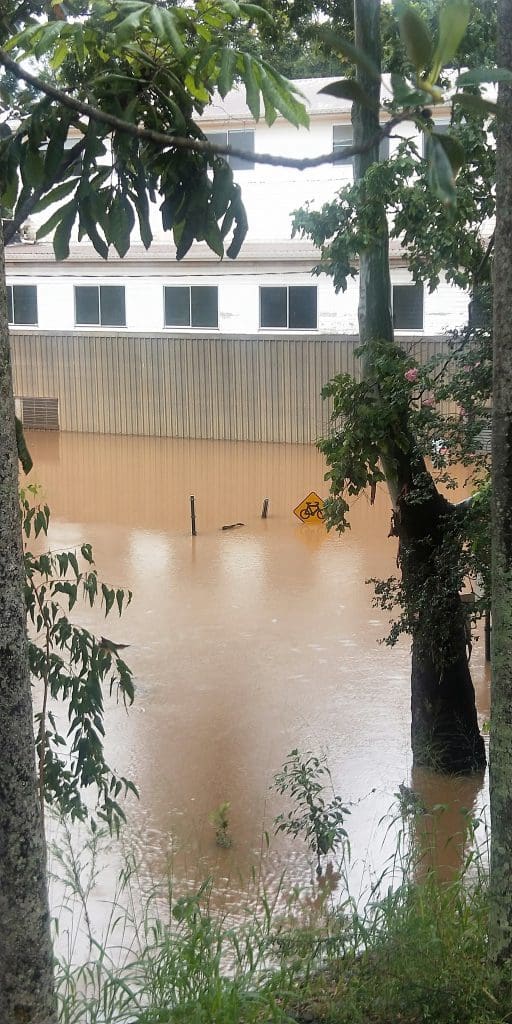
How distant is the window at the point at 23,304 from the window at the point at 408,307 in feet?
28.8

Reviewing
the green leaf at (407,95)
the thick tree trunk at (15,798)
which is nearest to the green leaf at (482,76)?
the green leaf at (407,95)

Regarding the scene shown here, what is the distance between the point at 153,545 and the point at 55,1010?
Result: 14.4 metres

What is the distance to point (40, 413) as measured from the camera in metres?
27.6

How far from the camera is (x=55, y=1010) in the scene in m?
3.13

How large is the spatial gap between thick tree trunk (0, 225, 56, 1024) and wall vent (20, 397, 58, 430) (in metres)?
24.9

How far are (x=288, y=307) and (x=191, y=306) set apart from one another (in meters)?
2.25

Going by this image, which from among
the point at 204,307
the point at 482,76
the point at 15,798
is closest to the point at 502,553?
the point at 15,798

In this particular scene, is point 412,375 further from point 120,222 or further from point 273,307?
point 273,307

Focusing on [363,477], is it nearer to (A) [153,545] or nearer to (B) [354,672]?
(B) [354,672]

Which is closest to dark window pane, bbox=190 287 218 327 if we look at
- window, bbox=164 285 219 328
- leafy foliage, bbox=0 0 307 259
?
window, bbox=164 285 219 328

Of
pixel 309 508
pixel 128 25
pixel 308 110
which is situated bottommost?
pixel 309 508

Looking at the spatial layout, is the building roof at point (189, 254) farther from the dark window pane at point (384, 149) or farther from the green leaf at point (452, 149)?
the green leaf at point (452, 149)

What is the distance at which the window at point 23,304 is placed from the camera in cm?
2661

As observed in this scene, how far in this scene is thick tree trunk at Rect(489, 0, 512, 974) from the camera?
3.32 m
